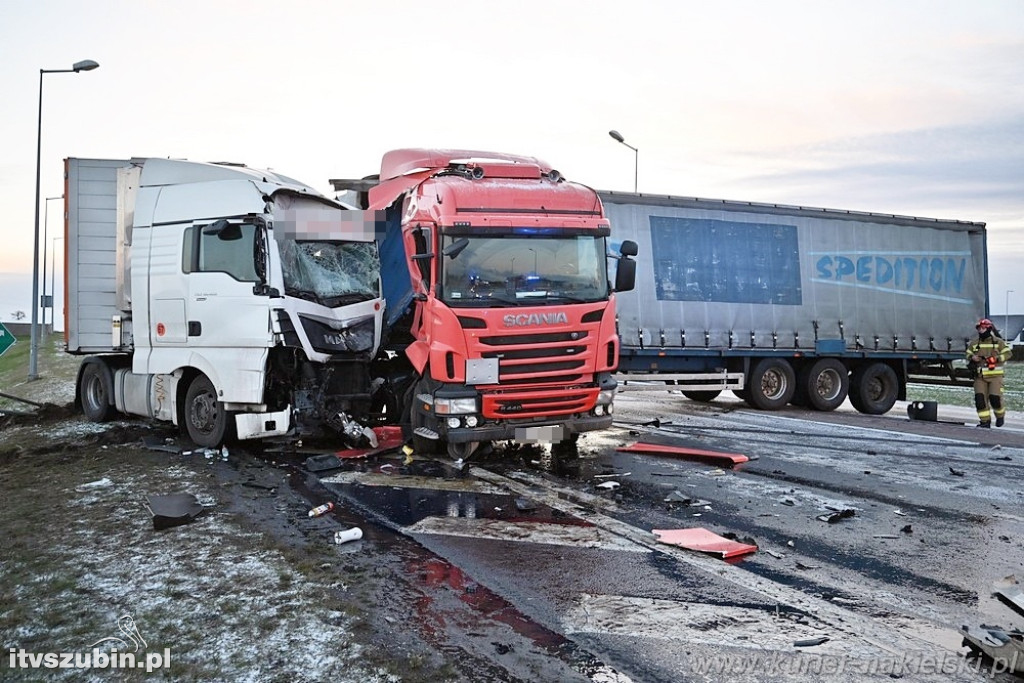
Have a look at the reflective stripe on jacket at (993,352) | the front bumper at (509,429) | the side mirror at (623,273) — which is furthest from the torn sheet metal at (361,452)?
the reflective stripe on jacket at (993,352)

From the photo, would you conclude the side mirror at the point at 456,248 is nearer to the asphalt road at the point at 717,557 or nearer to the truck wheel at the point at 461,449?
the truck wheel at the point at 461,449

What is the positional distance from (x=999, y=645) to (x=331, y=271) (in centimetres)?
747

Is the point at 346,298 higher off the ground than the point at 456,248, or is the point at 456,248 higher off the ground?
the point at 456,248

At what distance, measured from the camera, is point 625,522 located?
6.31 meters

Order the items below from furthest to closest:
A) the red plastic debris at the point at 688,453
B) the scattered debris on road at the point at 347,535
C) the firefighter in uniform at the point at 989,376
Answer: the firefighter in uniform at the point at 989,376
the red plastic debris at the point at 688,453
the scattered debris on road at the point at 347,535

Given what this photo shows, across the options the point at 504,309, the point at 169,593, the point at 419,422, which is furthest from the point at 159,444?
the point at 169,593

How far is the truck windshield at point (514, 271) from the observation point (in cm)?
834

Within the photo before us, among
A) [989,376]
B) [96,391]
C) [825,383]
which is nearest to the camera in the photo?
[96,391]

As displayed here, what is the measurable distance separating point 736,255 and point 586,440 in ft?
21.8

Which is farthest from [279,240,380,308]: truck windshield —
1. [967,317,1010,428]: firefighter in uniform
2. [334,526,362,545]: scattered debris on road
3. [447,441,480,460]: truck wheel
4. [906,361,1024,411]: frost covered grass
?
[906,361,1024,411]: frost covered grass

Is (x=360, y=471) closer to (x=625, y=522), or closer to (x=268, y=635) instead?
(x=625, y=522)

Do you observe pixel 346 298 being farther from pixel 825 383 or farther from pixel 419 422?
pixel 825 383

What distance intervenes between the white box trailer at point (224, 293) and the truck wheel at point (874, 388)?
11.3 meters

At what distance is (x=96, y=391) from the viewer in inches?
461
